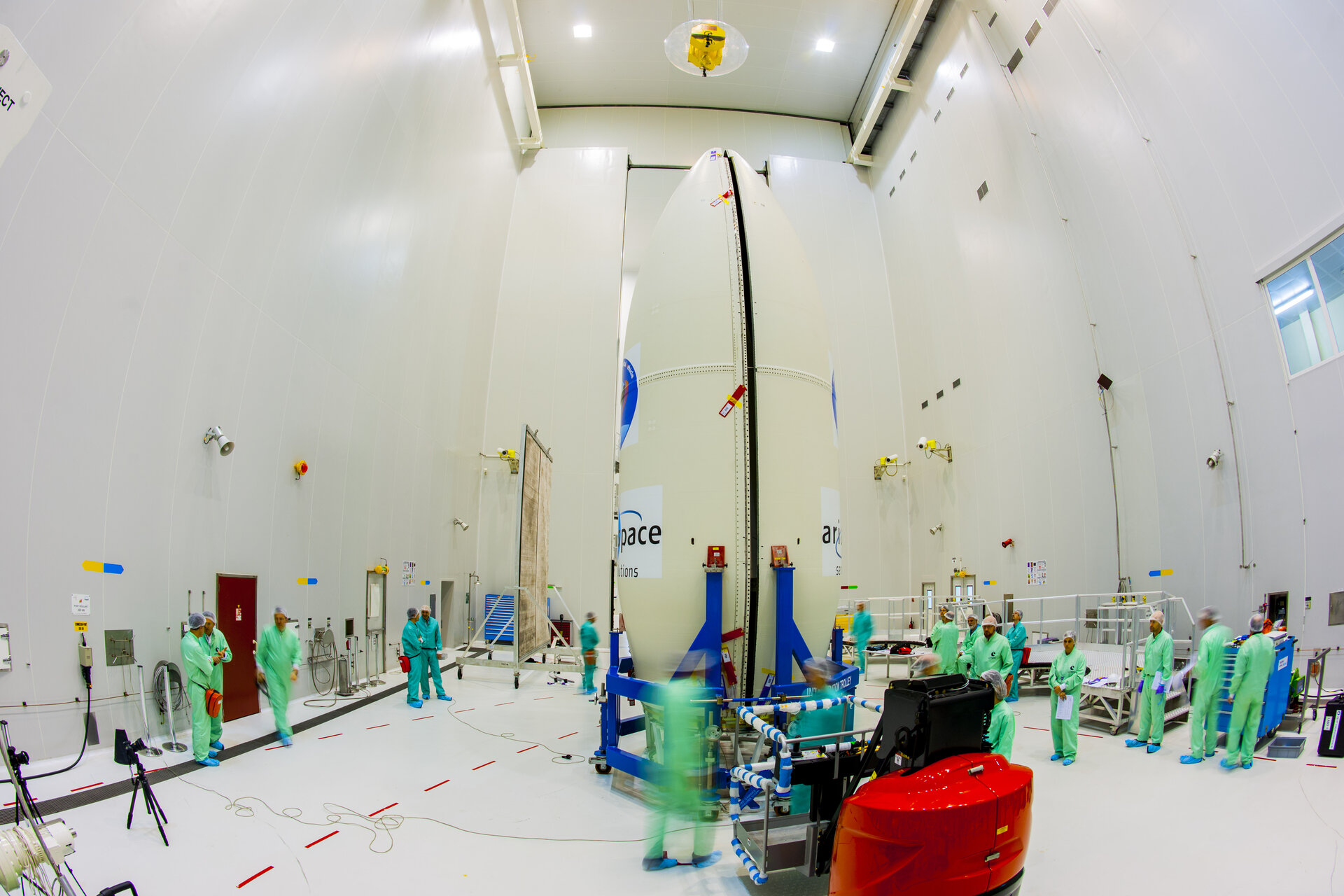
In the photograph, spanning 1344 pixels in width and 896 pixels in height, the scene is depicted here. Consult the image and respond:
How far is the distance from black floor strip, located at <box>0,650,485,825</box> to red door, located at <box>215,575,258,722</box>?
76cm

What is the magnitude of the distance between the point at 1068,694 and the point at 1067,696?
0.05 feet

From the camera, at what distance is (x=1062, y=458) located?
11594mm

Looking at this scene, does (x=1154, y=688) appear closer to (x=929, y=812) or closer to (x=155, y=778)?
(x=929, y=812)

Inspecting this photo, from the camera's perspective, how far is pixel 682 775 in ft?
13.6

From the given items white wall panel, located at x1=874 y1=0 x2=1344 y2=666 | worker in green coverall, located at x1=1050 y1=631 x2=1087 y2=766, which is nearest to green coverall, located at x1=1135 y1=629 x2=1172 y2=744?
worker in green coverall, located at x1=1050 y1=631 x2=1087 y2=766

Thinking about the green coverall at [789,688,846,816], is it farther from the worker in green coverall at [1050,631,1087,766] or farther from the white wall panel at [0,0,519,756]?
the white wall panel at [0,0,519,756]

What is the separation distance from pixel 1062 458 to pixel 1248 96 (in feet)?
19.3

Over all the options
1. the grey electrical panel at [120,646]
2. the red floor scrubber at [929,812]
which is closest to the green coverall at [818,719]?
the red floor scrubber at [929,812]

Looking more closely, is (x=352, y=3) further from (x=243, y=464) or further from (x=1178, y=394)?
(x=1178, y=394)

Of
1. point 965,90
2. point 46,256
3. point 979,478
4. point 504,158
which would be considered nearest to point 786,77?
point 965,90

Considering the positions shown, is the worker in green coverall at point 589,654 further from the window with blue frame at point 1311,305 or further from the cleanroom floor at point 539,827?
the window with blue frame at point 1311,305

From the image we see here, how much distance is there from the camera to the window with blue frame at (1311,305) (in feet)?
22.5

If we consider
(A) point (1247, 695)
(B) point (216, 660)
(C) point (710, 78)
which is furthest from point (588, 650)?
(C) point (710, 78)

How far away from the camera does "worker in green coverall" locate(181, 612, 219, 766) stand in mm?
5691
